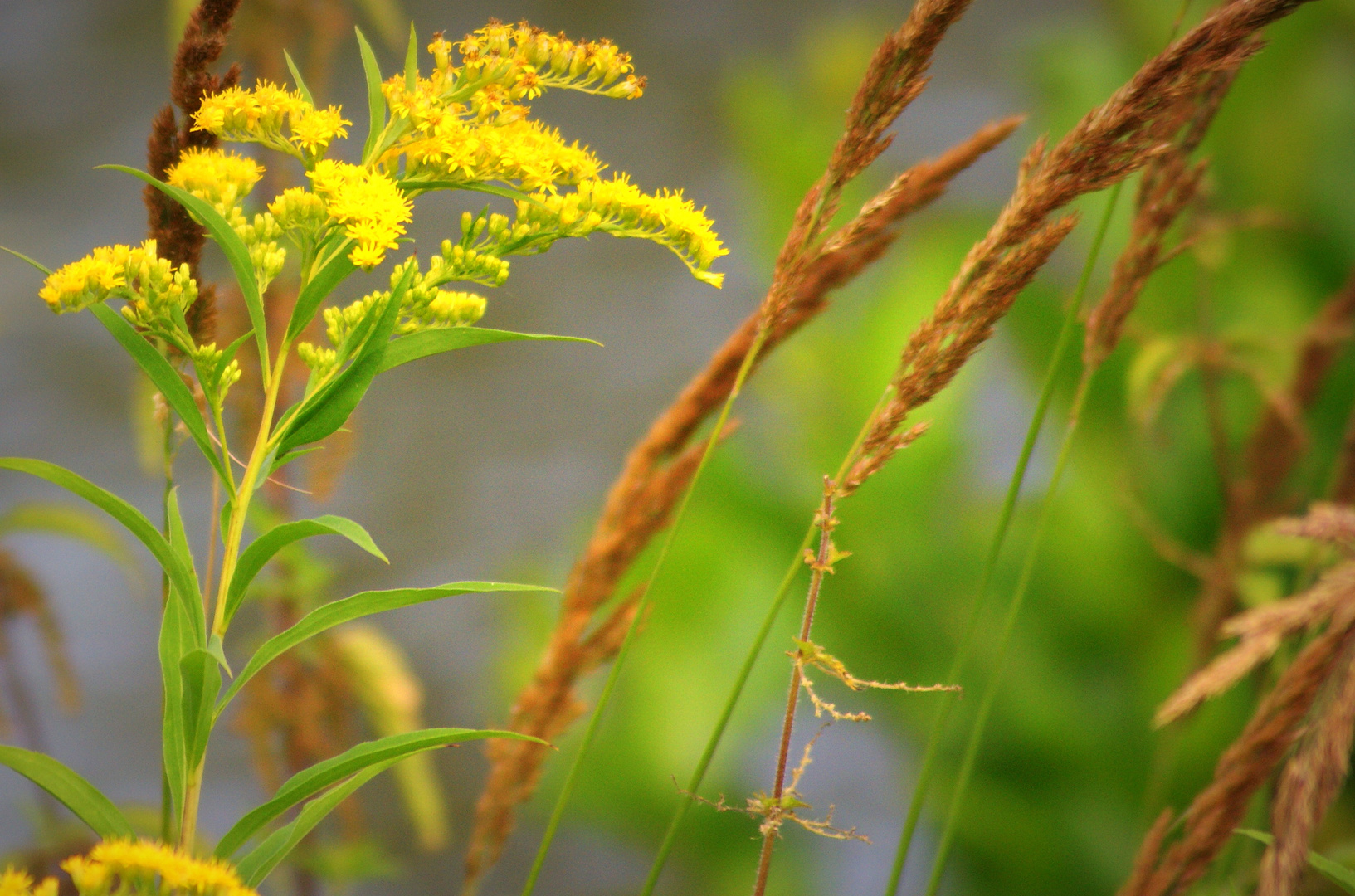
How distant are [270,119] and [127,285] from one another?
72mm

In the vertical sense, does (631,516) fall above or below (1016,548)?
below

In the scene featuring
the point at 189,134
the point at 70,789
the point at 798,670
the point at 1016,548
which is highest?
the point at 1016,548

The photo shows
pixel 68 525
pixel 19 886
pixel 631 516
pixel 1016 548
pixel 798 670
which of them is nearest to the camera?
pixel 19 886

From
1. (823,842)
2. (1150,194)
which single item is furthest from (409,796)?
(1150,194)

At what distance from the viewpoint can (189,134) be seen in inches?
13.2

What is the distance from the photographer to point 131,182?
1499mm

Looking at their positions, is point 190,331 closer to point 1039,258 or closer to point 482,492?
point 1039,258

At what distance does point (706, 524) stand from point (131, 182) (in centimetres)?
114

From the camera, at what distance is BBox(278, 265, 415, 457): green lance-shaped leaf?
27 centimetres

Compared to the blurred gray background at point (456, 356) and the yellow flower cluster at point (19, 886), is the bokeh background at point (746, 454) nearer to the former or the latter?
the blurred gray background at point (456, 356)

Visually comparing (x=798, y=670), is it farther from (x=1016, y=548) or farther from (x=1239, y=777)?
(x=1016, y=548)

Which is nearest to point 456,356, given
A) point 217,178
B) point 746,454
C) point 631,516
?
point 746,454

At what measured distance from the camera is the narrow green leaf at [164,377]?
0.28 meters

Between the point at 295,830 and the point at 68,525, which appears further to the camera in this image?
the point at 68,525
